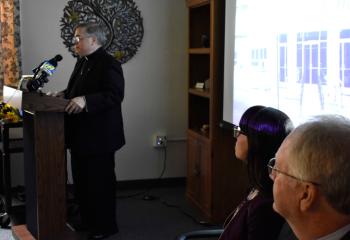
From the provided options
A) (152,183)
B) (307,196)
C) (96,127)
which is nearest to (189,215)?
(152,183)

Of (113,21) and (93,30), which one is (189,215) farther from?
(113,21)

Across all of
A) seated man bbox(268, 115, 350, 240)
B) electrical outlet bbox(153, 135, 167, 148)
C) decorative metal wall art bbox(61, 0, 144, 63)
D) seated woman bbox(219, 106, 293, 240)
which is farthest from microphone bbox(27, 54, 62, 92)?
seated man bbox(268, 115, 350, 240)

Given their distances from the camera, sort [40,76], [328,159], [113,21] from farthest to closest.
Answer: [113,21]
[40,76]
[328,159]

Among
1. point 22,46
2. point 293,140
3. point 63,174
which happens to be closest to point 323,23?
point 293,140

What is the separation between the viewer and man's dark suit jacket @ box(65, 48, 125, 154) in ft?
10.7

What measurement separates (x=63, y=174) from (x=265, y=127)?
1717 millimetres

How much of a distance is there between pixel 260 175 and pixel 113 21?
3009 millimetres

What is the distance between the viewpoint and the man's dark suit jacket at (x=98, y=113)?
325 centimetres

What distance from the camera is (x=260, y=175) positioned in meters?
1.65

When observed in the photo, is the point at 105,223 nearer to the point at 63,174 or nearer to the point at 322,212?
the point at 63,174

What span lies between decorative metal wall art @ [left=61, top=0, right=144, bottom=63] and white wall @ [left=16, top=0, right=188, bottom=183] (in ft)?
0.23

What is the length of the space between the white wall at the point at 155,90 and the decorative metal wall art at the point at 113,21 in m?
0.07

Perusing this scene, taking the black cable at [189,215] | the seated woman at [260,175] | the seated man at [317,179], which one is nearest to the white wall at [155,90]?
the black cable at [189,215]

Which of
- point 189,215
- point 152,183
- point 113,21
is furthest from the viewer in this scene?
point 152,183
